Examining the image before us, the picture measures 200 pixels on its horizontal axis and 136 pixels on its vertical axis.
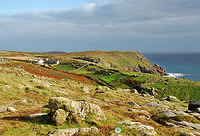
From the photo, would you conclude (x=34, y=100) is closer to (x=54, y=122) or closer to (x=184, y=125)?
(x=54, y=122)

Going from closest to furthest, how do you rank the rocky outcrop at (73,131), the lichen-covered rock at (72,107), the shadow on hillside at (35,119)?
the rocky outcrop at (73,131), the shadow on hillside at (35,119), the lichen-covered rock at (72,107)

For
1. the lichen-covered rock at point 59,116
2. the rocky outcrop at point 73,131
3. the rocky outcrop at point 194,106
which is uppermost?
the lichen-covered rock at point 59,116

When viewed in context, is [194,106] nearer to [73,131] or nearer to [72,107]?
[72,107]

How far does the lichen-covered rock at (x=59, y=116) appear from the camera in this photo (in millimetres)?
14680

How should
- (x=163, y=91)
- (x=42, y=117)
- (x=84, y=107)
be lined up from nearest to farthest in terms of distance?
1. (x=42, y=117)
2. (x=84, y=107)
3. (x=163, y=91)

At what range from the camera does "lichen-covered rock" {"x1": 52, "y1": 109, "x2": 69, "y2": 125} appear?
14680mm

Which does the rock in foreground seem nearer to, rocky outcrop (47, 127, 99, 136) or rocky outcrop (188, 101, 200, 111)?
rocky outcrop (47, 127, 99, 136)

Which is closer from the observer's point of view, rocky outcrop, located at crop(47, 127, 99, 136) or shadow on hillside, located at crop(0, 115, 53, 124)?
rocky outcrop, located at crop(47, 127, 99, 136)

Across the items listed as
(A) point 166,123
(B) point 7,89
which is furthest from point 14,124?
(A) point 166,123

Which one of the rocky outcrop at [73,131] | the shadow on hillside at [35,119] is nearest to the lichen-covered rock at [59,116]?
the shadow on hillside at [35,119]

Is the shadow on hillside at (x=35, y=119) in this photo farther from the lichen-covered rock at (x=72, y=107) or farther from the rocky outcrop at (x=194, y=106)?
the rocky outcrop at (x=194, y=106)

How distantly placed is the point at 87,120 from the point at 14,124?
7097mm

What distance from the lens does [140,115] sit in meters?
23.7

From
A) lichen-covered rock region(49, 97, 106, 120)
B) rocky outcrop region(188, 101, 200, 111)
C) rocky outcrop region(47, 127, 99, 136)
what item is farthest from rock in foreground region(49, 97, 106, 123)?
rocky outcrop region(188, 101, 200, 111)
